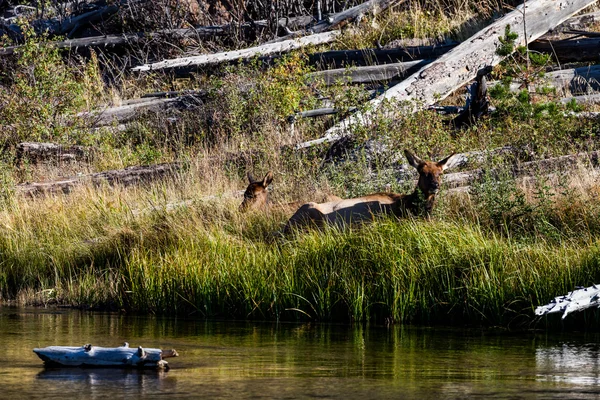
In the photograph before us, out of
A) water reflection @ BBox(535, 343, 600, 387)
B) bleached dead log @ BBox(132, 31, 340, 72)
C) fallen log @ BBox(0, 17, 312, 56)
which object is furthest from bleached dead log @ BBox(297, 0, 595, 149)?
water reflection @ BBox(535, 343, 600, 387)

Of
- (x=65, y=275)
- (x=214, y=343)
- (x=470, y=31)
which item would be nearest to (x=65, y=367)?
(x=214, y=343)

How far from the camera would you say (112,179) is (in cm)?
1684

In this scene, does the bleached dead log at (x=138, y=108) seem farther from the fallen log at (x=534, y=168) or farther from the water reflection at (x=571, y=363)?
the water reflection at (x=571, y=363)

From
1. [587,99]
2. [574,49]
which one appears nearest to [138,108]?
[574,49]

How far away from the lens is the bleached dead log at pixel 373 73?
2066 cm

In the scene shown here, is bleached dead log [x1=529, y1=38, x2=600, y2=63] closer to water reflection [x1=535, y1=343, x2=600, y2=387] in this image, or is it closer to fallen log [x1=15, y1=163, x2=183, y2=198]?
fallen log [x1=15, y1=163, x2=183, y2=198]

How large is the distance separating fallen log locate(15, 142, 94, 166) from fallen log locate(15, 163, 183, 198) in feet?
6.90

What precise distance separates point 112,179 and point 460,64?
705 cm

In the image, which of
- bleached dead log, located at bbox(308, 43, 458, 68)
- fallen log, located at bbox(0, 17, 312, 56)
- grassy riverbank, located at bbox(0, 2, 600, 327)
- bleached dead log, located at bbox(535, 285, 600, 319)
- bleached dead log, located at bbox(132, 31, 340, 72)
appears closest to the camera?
bleached dead log, located at bbox(535, 285, 600, 319)

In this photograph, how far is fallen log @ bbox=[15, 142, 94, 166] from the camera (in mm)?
18688

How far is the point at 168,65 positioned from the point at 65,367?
1506cm

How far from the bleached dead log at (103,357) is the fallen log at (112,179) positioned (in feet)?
29.6

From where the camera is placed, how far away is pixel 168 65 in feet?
71.4

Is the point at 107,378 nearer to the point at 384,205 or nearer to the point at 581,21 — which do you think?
the point at 384,205
